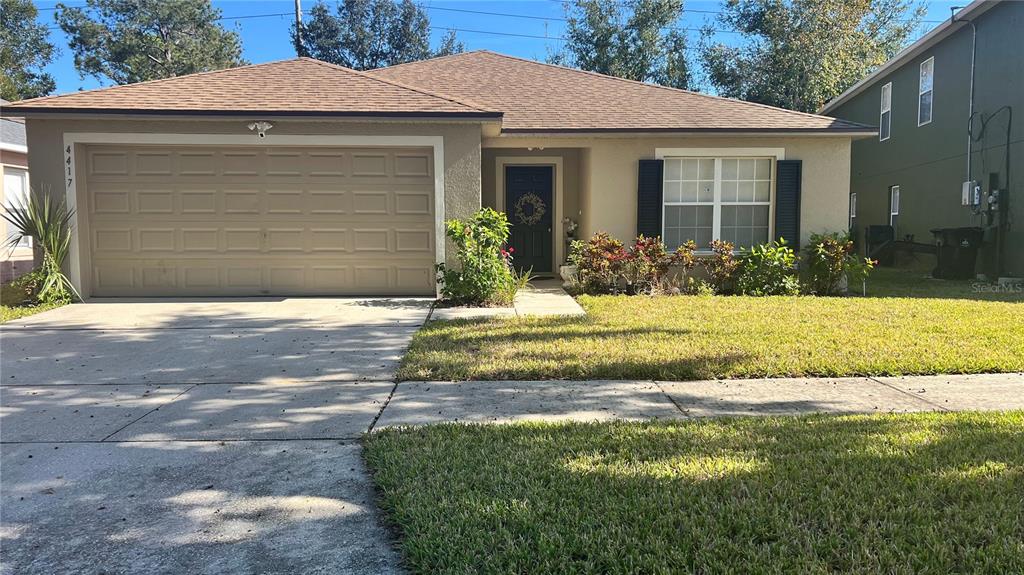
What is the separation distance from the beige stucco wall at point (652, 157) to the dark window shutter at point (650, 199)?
0.18 meters

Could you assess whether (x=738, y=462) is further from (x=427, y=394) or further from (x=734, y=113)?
(x=734, y=113)

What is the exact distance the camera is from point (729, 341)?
675 cm

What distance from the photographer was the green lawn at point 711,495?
2.64m

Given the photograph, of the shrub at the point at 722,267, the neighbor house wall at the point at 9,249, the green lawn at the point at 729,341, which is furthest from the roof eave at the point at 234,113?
the neighbor house wall at the point at 9,249

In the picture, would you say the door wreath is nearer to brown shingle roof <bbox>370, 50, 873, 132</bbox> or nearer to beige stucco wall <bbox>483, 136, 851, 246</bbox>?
beige stucco wall <bbox>483, 136, 851, 246</bbox>

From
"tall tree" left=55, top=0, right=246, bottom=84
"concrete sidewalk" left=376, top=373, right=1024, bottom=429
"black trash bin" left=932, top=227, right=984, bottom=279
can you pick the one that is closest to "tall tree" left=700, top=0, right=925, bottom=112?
"black trash bin" left=932, top=227, right=984, bottom=279

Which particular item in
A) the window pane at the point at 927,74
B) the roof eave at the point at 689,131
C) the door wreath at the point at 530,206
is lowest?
the door wreath at the point at 530,206

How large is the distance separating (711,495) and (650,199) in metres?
8.79

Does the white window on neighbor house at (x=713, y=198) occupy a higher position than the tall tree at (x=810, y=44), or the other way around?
the tall tree at (x=810, y=44)

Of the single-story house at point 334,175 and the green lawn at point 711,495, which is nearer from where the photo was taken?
the green lawn at point 711,495

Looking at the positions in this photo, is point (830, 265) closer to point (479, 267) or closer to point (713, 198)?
point (713, 198)

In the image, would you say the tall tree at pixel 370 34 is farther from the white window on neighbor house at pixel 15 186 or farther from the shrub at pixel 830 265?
the shrub at pixel 830 265

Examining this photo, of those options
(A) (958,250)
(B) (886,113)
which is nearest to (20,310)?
(A) (958,250)

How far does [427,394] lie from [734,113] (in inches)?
364
